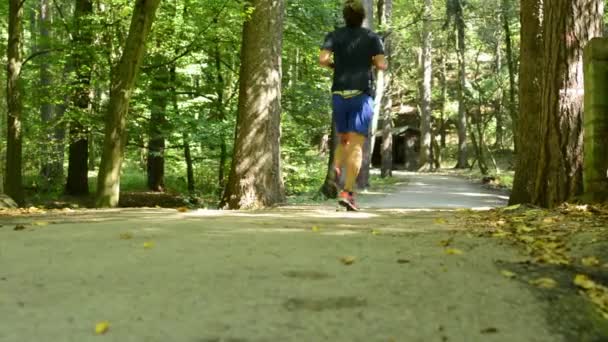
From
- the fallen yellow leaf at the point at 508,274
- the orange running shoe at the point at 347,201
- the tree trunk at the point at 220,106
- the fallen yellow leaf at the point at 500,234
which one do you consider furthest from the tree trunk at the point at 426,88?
the fallen yellow leaf at the point at 508,274

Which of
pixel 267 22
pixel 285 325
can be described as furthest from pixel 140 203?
pixel 285 325

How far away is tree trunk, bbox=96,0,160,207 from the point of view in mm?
10594

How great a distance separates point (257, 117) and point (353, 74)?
2.88m

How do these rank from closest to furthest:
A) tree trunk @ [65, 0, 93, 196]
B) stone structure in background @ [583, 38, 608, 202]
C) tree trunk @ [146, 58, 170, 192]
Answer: stone structure in background @ [583, 38, 608, 202] → tree trunk @ [65, 0, 93, 196] → tree trunk @ [146, 58, 170, 192]

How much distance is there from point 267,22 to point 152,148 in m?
12.6

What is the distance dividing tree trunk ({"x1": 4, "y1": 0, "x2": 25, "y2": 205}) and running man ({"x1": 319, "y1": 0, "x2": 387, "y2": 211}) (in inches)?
383

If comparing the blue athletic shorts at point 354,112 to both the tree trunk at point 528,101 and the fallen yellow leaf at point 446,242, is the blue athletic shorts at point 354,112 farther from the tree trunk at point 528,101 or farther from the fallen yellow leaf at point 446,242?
the tree trunk at point 528,101

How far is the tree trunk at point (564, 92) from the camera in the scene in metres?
6.85

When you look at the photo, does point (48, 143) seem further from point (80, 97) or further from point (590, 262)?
point (590, 262)

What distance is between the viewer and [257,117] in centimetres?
988

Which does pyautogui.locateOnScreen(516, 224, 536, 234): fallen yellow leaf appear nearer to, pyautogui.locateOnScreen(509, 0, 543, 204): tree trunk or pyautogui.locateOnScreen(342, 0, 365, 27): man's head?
pyautogui.locateOnScreen(342, 0, 365, 27): man's head

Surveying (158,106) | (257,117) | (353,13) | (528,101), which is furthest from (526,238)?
(158,106)

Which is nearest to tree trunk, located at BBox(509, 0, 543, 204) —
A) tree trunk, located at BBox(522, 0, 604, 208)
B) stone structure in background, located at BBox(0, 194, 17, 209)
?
tree trunk, located at BBox(522, 0, 604, 208)

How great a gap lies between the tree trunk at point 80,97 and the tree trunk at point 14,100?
1.80 meters
